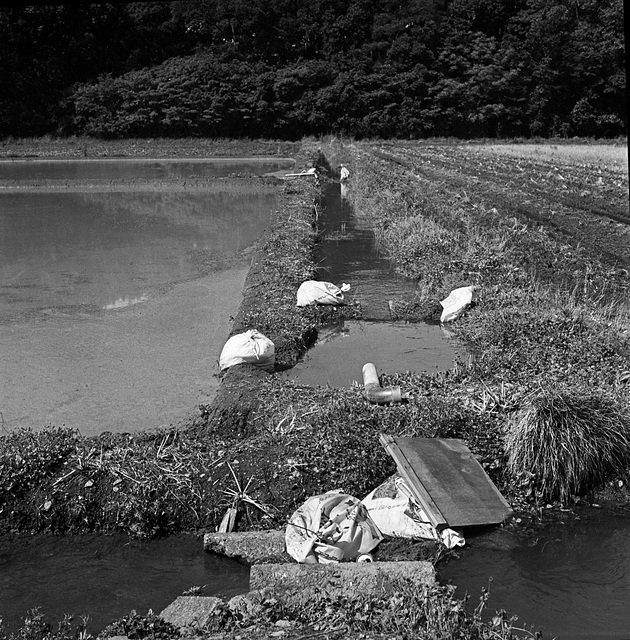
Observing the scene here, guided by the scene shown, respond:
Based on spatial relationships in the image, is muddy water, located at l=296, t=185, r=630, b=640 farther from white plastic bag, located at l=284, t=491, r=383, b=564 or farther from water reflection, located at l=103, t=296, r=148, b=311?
water reflection, located at l=103, t=296, r=148, b=311

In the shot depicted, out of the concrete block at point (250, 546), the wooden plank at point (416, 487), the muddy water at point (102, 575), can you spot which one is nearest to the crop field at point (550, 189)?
the wooden plank at point (416, 487)

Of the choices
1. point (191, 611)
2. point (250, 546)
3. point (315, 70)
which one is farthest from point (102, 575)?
point (315, 70)

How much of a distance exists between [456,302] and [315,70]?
37243 millimetres

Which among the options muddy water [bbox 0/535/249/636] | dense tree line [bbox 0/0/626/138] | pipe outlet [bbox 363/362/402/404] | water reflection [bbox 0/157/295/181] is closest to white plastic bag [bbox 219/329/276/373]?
pipe outlet [bbox 363/362/402/404]

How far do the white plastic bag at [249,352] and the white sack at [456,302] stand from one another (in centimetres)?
228

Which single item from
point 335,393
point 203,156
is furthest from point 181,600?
point 203,156

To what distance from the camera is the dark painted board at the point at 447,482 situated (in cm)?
405

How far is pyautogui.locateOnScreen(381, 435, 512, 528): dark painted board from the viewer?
4.05m

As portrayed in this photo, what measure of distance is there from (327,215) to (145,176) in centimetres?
1104

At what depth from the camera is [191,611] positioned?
3137 millimetres

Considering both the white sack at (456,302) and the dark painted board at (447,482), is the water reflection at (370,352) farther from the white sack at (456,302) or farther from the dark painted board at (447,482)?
the dark painted board at (447,482)

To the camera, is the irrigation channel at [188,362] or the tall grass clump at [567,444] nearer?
the irrigation channel at [188,362]

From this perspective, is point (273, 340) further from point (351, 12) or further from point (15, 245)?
point (351, 12)

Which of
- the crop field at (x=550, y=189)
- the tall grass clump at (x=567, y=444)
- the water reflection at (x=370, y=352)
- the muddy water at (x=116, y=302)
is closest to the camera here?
the tall grass clump at (x=567, y=444)
